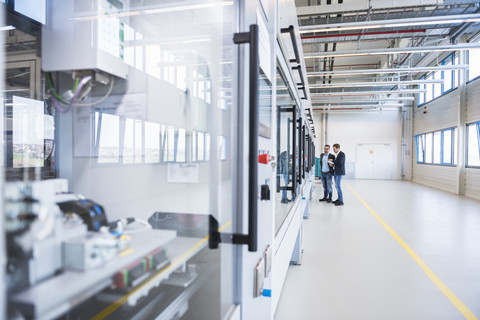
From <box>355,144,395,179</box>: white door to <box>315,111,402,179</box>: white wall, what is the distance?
0.50 feet

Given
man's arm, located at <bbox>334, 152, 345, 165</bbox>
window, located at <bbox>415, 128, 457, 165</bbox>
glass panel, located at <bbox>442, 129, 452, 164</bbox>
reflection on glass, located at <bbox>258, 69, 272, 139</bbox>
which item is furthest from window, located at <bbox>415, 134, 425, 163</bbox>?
reflection on glass, located at <bbox>258, 69, 272, 139</bbox>

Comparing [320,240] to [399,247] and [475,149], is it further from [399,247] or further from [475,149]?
[475,149]

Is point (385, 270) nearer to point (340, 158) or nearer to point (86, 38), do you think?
point (86, 38)

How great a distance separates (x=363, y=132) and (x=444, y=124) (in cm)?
446

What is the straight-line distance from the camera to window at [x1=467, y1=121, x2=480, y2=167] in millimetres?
8422

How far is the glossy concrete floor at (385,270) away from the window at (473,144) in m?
3.72

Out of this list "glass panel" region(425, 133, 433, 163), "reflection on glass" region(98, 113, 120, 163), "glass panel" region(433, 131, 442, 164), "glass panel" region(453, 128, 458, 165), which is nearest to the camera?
"reflection on glass" region(98, 113, 120, 163)

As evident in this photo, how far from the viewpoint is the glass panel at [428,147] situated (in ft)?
39.6

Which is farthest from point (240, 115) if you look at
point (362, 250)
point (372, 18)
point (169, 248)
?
point (372, 18)

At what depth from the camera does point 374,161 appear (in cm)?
1476

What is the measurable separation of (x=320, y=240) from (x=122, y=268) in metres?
3.98

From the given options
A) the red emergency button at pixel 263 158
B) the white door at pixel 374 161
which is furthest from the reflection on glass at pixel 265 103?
the white door at pixel 374 161

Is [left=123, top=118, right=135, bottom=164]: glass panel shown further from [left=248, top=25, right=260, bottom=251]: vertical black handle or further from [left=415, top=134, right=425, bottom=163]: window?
[left=415, top=134, right=425, bottom=163]: window

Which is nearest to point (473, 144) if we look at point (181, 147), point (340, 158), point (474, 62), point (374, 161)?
point (474, 62)
